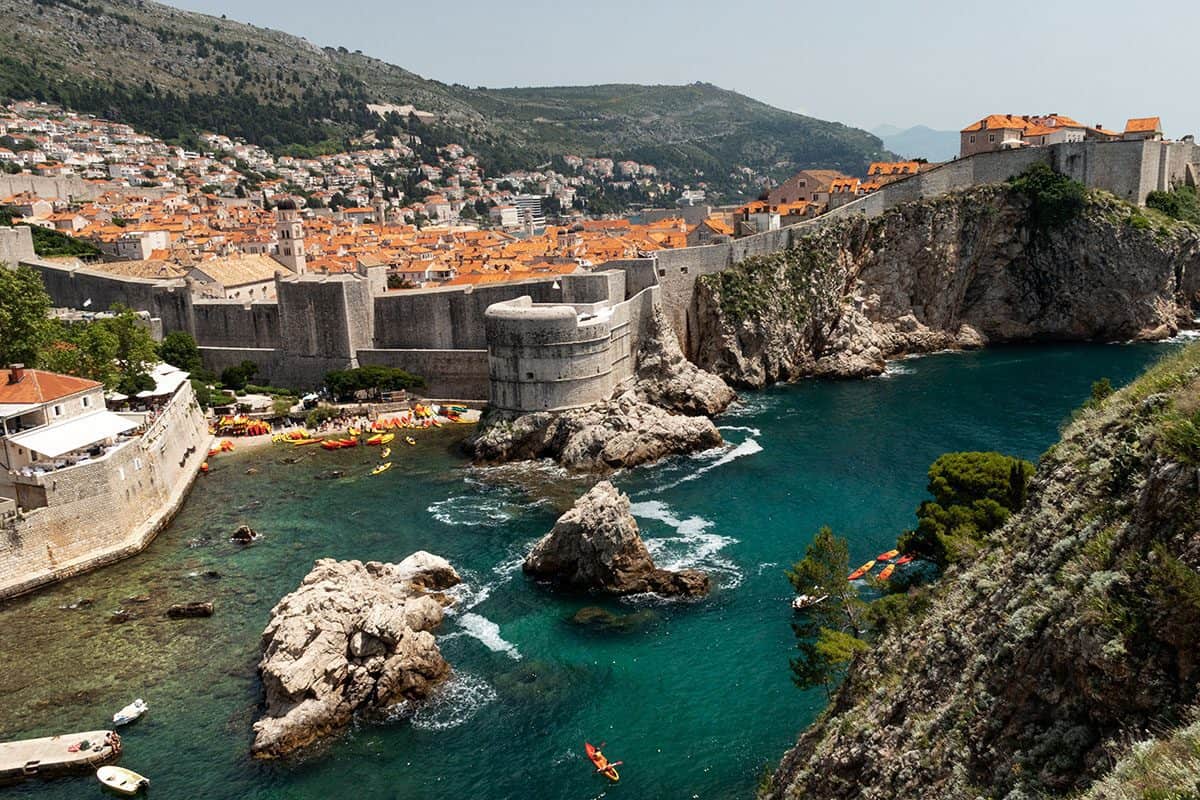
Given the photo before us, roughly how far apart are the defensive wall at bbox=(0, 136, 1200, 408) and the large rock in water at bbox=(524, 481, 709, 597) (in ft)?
39.5

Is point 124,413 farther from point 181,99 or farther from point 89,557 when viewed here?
point 181,99

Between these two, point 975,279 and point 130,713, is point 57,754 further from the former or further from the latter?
point 975,279

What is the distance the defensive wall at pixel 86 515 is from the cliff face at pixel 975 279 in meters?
27.8

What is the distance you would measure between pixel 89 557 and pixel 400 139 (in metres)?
137

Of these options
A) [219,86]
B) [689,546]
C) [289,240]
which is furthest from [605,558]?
[219,86]

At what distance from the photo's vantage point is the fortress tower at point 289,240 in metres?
54.3

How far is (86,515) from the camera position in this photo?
24.9 meters

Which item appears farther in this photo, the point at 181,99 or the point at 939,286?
the point at 181,99

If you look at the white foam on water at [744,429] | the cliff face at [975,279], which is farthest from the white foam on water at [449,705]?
the cliff face at [975,279]

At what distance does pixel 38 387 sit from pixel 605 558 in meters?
17.3

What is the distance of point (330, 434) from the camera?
3709 cm

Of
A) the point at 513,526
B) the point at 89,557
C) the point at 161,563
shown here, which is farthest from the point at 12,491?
the point at 513,526

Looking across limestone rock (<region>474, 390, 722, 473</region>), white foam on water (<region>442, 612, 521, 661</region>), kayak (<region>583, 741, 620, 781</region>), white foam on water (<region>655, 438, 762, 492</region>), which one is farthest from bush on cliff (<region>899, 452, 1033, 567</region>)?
limestone rock (<region>474, 390, 722, 473</region>)

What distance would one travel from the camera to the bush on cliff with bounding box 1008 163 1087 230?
162 ft
